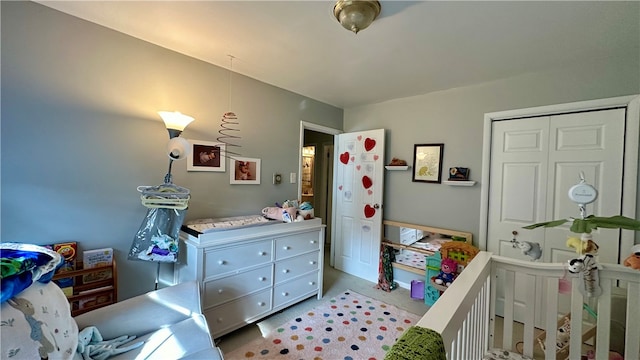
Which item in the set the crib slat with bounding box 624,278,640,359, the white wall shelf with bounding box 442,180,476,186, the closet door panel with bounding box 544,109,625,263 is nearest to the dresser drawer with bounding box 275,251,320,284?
the white wall shelf with bounding box 442,180,476,186

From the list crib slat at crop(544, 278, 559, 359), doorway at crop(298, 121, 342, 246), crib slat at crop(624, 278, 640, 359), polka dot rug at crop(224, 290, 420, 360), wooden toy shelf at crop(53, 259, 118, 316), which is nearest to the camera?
crib slat at crop(624, 278, 640, 359)

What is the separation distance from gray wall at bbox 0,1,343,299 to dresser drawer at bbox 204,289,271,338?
639mm

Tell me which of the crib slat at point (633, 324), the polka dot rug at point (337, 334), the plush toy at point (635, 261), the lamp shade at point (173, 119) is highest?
the lamp shade at point (173, 119)

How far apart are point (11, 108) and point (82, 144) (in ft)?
1.15

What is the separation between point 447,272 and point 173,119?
9.15 feet

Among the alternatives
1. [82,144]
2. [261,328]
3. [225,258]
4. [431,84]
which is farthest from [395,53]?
[261,328]

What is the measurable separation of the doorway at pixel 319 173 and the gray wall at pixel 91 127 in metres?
2.56

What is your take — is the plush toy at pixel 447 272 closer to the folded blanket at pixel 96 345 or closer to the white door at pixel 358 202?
the white door at pixel 358 202

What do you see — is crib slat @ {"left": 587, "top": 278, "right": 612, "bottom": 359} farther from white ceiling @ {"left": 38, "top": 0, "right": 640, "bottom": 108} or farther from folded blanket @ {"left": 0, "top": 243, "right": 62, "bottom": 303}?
folded blanket @ {"left": 0, "top": 243, "right": 62, "bottom": 303}

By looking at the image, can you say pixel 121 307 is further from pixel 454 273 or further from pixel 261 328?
pixel 454 273

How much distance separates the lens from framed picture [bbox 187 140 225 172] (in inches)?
83.7

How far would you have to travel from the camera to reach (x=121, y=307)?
1.31m

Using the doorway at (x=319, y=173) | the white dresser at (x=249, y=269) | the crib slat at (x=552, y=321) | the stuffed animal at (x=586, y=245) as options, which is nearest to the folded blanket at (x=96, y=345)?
the white dresser at (x=249, y=269)

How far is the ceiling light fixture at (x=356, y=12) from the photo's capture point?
1294 mm
